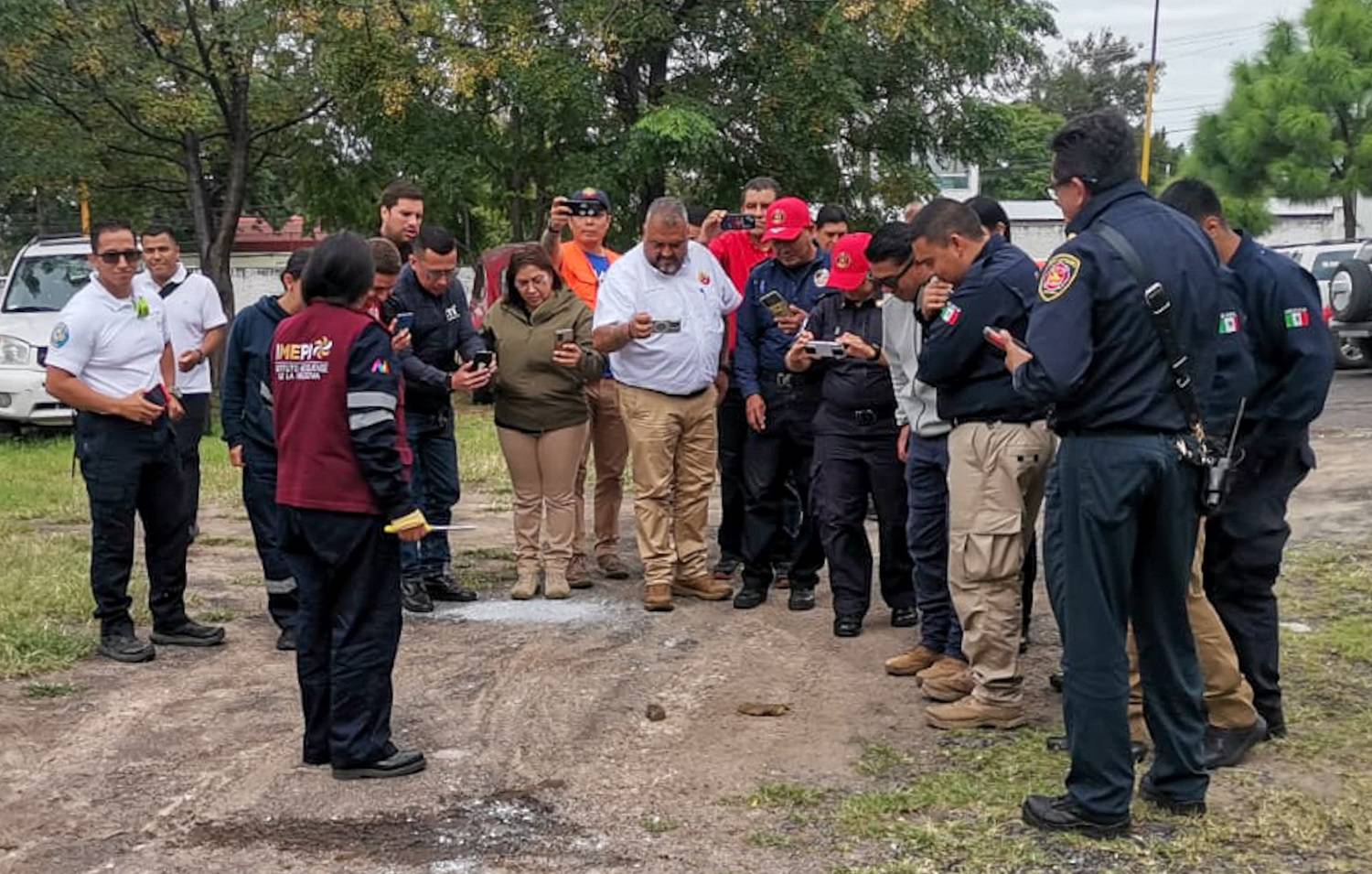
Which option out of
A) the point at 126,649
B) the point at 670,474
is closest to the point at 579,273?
the point at 670,474

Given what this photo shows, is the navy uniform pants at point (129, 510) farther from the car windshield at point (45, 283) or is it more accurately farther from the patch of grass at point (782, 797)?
the car windshield at point (45, 283)

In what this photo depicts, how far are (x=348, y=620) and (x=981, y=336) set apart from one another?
8.04ft

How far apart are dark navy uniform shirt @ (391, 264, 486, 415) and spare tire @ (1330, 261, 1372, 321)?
1239 cm

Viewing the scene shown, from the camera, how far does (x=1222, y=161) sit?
27.6 metres

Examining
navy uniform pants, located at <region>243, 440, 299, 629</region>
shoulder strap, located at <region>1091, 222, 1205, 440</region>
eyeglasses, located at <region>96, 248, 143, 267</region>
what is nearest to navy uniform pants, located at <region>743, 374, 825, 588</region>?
navy uniform pants, located at <region>243, 440, 299, 629</region>

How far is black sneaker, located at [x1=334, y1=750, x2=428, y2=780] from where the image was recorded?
4.83 metres

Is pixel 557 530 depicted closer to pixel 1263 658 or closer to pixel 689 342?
pixel 689 342

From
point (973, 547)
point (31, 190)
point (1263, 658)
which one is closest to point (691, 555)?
point (973, 547)

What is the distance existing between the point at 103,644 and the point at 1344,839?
5043mm

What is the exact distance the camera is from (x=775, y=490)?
24.1 feet

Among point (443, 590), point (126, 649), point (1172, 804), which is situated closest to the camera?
point (1172, 804)

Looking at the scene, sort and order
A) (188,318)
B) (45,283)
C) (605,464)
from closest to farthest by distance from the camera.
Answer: (605,464), (188,318), (45,283)

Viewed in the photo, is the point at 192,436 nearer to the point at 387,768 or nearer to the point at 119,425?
the point at 119,425

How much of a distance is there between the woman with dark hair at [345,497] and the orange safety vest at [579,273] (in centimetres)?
310
